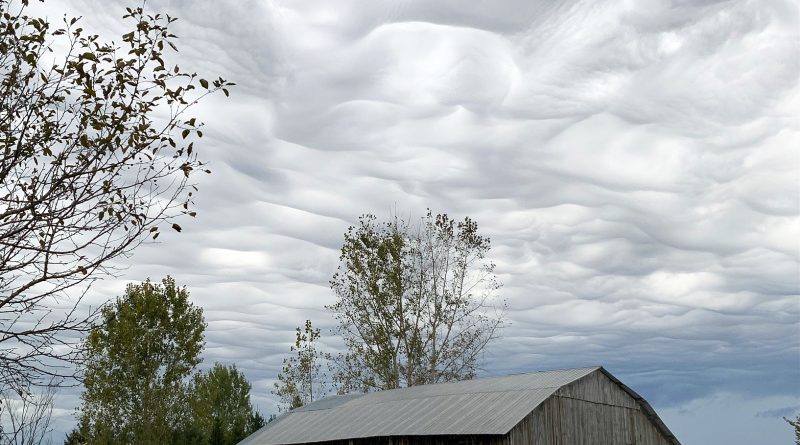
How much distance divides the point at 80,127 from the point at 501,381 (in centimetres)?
2637

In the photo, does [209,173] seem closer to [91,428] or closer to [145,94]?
[145,94]

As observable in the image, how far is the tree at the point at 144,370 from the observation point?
159 feet

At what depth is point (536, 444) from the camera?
95.3ft

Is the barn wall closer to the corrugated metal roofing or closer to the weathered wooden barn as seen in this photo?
the weathered wooden barn

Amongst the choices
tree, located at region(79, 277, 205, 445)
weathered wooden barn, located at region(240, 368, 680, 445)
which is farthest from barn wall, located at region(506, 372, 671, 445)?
tree, located at region(79, 277, 205, 445)

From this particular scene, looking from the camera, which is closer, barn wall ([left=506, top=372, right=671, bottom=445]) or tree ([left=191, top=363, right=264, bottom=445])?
barn wall ([left=506, top=372, right=671, bottom=445])

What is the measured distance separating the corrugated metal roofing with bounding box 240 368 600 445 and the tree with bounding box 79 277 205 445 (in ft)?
26.4

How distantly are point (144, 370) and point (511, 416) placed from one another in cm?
2843

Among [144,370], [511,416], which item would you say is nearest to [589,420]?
[511,416]

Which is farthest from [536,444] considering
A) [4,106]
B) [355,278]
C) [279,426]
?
[355,278]

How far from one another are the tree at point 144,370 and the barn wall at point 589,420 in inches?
1079

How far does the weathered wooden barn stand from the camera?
29.5 m

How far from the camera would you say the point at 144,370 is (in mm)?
49656

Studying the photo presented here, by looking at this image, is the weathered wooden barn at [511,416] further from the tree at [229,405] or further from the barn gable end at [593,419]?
the tree at [229,405]
